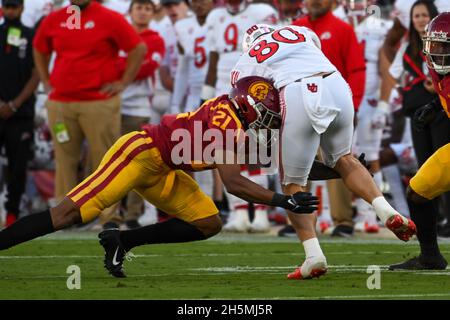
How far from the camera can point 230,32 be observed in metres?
12.1

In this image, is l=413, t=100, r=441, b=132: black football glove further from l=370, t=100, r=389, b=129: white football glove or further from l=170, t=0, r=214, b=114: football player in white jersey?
l=170, t=0, r=214, b=114: football player in white jersey

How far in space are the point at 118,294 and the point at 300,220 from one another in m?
1.44

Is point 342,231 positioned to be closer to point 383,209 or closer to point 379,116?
point 379,116

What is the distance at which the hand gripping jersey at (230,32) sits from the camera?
12062mm

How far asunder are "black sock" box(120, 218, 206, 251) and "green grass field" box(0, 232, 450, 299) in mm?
214

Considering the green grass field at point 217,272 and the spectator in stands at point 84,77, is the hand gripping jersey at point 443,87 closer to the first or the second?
the green grass field at point 217,272

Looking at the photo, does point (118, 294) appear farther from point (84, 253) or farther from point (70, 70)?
point (70, 70)

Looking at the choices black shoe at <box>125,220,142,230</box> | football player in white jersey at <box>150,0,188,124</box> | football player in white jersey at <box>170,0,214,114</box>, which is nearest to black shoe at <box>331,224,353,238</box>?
black shoe at <box>125,220,142,230</box>

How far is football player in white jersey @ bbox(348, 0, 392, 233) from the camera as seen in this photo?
11.8 meters

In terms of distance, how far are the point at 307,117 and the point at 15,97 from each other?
5090mm

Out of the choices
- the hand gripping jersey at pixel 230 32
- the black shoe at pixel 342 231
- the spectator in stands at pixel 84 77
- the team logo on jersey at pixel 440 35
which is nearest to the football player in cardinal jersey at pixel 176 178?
the team logo on jersey at pixel 440 35

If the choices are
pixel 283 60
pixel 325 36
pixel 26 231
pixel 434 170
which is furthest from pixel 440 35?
pixel 325 36

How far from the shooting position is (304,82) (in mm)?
7816
